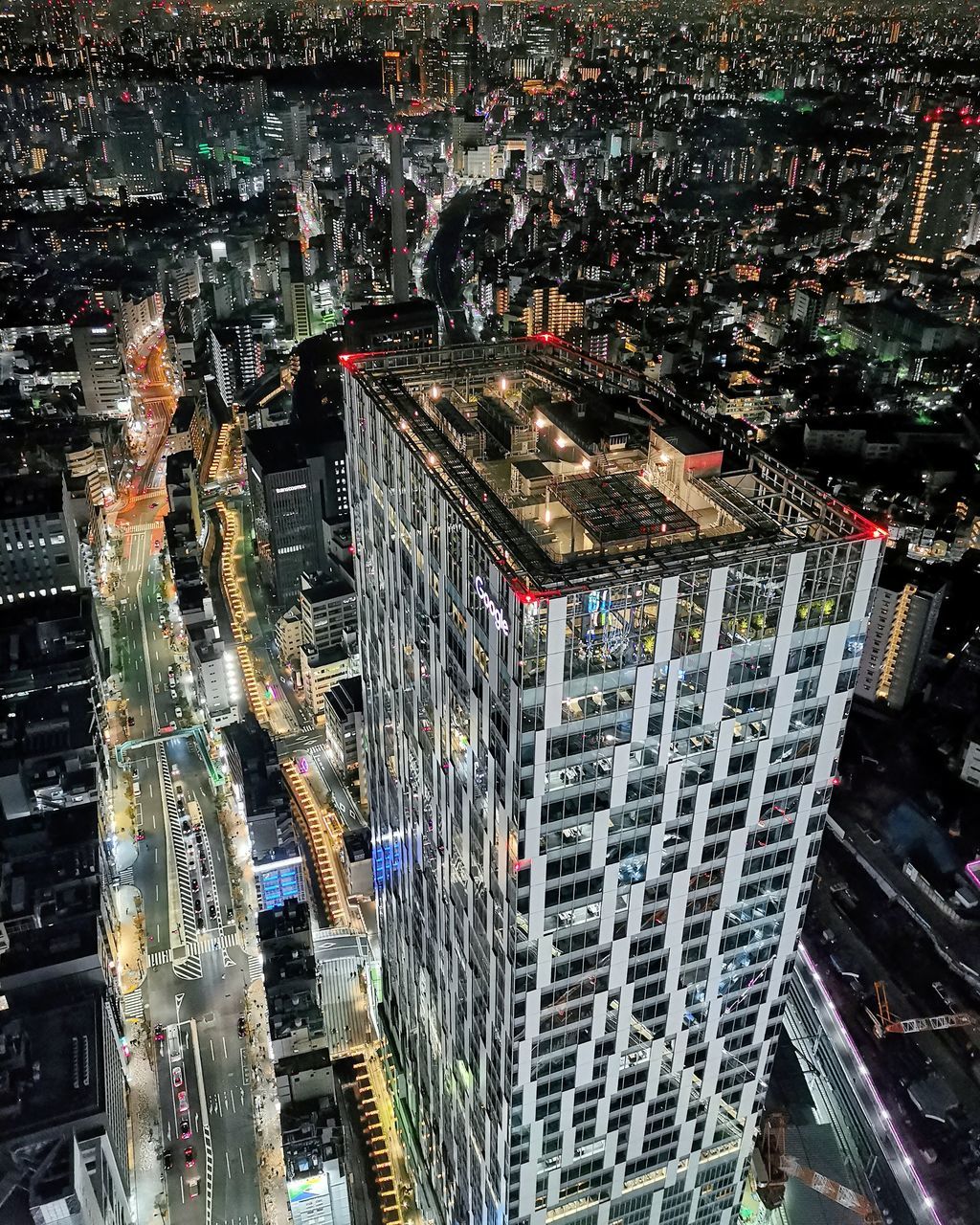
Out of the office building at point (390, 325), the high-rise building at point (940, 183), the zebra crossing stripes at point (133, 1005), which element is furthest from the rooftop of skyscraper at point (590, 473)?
the high-rise building at point (940, 183)

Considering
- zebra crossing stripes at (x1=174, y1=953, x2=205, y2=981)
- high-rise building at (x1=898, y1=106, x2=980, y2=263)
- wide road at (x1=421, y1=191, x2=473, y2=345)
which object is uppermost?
high-rise building at (x1=898, y1=106, x2=980, y2=263)

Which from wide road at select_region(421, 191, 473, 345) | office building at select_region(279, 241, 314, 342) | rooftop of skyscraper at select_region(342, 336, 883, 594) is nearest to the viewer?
rooftop of skyscraper at select_region(342, 336, 883, 594)

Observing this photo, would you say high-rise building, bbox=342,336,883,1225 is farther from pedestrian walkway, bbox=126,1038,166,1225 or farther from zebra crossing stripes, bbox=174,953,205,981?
zebra crossing stripes, bbox=174,953,205,981

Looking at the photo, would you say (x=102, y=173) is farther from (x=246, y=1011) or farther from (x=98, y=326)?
(x=246, y=1011)

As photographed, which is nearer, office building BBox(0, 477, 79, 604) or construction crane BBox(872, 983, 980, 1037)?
construction crane BBox(872, 983, 980, 1037)

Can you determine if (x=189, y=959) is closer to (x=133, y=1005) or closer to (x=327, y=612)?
(x=133, y=1005)

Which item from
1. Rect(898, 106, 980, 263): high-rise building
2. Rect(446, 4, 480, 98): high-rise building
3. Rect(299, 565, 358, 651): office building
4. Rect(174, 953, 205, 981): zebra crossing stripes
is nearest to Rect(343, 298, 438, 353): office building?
Rect(299, 565, 358, 651): office building
